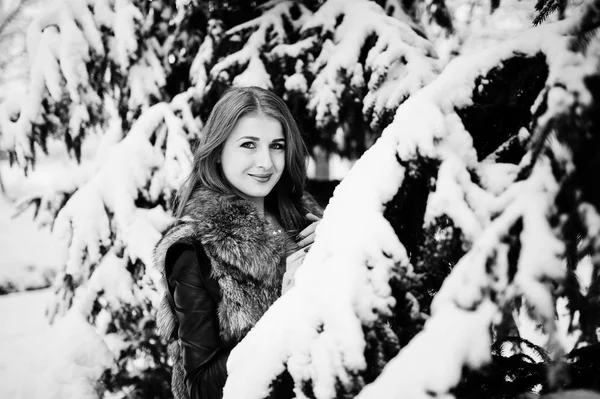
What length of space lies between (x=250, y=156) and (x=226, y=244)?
48 cm

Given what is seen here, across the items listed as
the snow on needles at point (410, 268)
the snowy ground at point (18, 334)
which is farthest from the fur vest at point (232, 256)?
the snowy ground at point (18, 334)

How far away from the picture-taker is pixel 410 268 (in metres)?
0.96

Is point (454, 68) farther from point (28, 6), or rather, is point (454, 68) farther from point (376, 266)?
point (28, 6)

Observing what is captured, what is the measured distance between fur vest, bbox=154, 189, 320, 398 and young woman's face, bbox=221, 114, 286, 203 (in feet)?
0.34

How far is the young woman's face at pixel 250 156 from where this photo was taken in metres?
2.04

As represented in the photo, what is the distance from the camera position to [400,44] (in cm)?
245

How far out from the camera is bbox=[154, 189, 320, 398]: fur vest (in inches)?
69.6

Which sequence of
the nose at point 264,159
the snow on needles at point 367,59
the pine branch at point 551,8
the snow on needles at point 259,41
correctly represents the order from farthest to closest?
the snow on needles at point 259,41, the snow on needles at point 367,59, the nose at point 264,159, the pine branch at point 551,8

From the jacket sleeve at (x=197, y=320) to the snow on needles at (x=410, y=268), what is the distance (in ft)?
2.13

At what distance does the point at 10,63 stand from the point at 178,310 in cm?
1173

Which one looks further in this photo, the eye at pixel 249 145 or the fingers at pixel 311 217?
the fingers at pixel 311 217

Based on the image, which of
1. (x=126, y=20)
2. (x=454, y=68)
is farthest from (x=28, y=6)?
(x=454, y=68)

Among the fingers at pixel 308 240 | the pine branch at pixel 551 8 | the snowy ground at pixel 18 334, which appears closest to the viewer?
the pine branch at pixel 551 8

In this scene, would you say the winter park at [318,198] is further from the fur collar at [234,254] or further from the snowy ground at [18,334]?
the snowy ground at [18,334]
